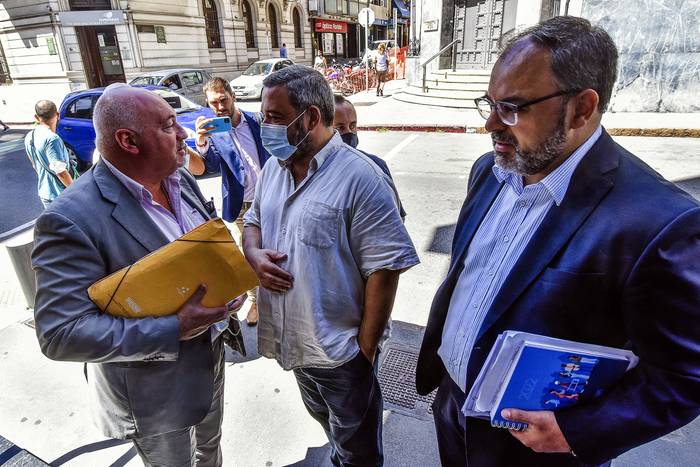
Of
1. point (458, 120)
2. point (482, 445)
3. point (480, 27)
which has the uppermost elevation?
point (480, 27)

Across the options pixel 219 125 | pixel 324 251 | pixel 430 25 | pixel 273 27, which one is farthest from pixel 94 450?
pixel 273 27

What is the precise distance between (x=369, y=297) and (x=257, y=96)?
16778 mm

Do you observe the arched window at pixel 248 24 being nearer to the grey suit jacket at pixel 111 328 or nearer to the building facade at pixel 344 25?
the building facade at pixel 344 25

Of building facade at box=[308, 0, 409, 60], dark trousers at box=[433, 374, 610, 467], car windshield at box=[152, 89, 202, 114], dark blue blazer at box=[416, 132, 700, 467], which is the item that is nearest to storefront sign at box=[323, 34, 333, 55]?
building facade at box=[308, 0, 409, 60]

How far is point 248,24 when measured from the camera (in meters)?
25.6

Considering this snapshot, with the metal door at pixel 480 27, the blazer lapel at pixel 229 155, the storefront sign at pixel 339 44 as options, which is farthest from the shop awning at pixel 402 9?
the blazer lapel at pixel 229 155

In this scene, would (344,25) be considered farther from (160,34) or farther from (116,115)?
(116,115)

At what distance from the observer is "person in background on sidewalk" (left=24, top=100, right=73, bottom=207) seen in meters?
4.27

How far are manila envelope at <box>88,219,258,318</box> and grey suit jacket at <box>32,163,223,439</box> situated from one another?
0.18ft

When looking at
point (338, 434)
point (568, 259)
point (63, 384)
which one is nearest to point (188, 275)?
point (338, 434)

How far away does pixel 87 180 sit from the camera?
159cm

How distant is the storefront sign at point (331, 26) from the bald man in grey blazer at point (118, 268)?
34.9 meters

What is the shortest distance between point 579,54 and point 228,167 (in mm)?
2617

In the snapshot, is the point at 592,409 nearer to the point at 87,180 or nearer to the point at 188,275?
the point at 188,275
